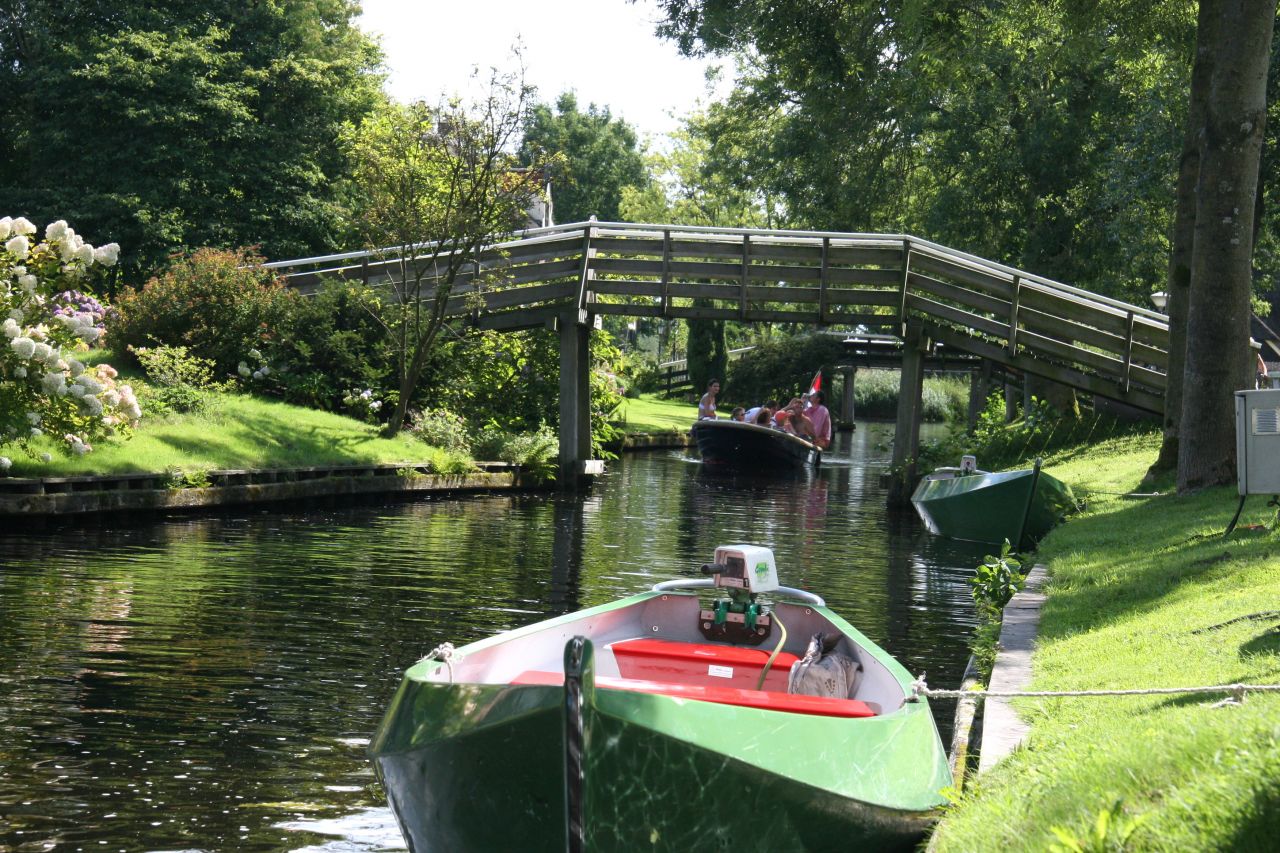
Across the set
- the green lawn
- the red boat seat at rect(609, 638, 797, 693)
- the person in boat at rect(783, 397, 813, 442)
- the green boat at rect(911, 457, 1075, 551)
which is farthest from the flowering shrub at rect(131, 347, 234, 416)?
the green lawn

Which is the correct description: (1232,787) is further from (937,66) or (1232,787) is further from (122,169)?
(122,169)

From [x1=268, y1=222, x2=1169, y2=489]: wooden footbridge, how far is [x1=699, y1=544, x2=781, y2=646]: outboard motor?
624 inches

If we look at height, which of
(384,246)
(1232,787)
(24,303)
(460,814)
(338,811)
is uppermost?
(384,246)

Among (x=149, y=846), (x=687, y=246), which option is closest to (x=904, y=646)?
(x=149, y=846)

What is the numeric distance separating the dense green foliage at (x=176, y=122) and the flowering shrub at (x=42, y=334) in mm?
20981

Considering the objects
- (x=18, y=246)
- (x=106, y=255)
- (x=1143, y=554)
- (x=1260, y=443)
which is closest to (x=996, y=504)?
(x=1143, y=554)

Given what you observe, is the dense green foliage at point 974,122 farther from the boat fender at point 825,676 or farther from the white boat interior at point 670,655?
the boat fender at point 825,676

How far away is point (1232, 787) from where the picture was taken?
393cm

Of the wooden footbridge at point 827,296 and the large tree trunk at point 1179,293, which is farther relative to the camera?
the wooden footbridge at point 827,296

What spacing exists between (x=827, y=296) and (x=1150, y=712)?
19083 millimetres

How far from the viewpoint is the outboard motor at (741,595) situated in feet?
24.9

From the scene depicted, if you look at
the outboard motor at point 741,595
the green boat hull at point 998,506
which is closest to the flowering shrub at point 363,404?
the green boat hull at point 998,506

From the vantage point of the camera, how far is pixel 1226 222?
1403cm

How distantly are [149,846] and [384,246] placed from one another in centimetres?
2044
